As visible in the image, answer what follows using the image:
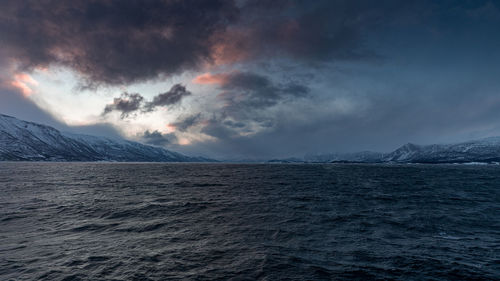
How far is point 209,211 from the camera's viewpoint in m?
33.6

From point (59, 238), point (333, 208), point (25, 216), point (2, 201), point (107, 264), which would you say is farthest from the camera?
point (2, 201)

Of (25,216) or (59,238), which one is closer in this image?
(59,238)

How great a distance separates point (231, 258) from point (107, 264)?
334 inches

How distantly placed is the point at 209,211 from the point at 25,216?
23218 mm

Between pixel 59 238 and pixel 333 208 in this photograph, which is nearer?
pixel 59 238

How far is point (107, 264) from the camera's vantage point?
15906mm

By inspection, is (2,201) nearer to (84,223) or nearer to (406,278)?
(84,223)

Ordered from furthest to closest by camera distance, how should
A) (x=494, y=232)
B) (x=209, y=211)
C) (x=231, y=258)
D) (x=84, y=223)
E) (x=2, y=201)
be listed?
(x=2, y=201) → (x=209, y=211) → (x=84, y=223) → (x=494, y=232) → (x=231, y=258)

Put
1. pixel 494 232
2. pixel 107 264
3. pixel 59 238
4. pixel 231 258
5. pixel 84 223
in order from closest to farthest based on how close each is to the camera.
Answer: pixel 107 264, pixel 231 258, pixel 59 238, pixel 494 232, pixel 84 223

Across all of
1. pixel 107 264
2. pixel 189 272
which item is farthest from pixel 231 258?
pixel 107 264

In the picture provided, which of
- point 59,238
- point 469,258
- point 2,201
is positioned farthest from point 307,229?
point 2,201

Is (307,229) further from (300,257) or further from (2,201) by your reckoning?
(2,201)

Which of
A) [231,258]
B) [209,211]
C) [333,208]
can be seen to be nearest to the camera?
[231,258]

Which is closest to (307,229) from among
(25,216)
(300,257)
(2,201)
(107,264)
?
(300,257)
